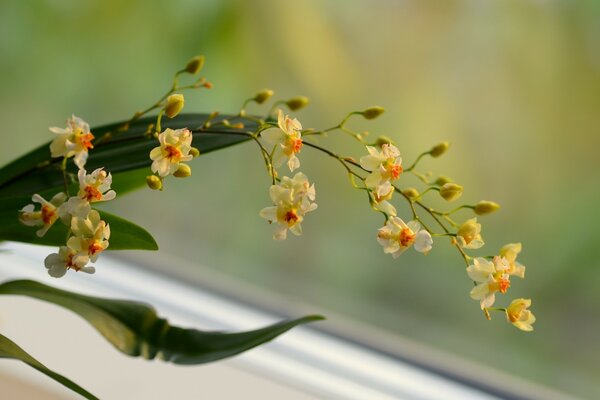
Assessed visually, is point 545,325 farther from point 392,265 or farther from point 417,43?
point 417,43

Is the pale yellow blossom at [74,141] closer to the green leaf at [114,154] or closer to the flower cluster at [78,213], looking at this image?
the flower cluster at [78,213]

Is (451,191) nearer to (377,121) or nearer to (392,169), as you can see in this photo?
(392,169)

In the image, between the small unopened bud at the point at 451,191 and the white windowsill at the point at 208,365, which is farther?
the white windowsill at the point at 208,365

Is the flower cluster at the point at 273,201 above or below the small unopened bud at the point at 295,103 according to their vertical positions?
below

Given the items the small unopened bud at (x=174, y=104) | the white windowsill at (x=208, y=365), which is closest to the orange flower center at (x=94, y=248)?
the small unopened bud at (x=174, y=104)

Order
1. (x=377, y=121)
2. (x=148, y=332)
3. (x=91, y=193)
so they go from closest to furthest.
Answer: (x=91, y=193) < (x=148, y=332) < (x=377, y=121)

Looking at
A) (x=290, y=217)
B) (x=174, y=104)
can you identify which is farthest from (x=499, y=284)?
(x=174, y=104)

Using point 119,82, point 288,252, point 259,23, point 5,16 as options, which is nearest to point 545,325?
point 288,252
